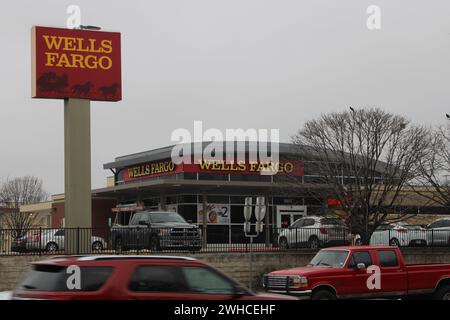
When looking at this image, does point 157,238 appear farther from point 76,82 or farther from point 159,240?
point 76,82

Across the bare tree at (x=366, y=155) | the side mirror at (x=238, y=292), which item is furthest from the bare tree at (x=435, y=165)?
the side mirror at (x=238, y=292)

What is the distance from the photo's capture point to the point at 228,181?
4725cm

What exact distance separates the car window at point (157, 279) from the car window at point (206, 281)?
0.40 feet

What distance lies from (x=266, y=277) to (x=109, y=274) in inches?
397

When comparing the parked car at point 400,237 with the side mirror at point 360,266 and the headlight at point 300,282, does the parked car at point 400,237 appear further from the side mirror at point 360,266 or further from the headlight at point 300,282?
the headlight at point 300,282

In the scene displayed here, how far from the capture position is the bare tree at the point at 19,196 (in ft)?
227

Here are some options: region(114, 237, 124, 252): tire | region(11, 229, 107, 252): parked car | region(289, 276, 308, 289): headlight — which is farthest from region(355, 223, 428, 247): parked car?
region(289, 276, 308, 289): headlight

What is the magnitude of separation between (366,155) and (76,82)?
14.9 m

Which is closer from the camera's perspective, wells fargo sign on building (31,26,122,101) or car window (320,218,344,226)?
wells fargo sign on building (31,26,122,101)

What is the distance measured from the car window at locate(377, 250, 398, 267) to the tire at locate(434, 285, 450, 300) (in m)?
1.51

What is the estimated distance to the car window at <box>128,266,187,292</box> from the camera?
10492 mm

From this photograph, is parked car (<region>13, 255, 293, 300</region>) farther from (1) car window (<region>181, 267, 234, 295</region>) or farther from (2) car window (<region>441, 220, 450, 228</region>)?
(2) car window (<region>441, 220, 450, 228</region>)

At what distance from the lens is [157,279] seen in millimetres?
10656
